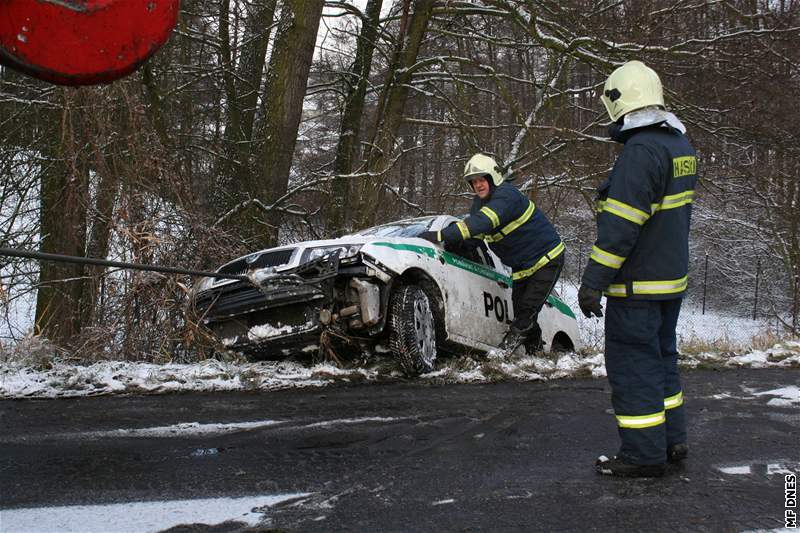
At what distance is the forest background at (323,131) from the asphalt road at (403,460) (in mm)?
2070

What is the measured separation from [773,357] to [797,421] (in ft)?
10.7

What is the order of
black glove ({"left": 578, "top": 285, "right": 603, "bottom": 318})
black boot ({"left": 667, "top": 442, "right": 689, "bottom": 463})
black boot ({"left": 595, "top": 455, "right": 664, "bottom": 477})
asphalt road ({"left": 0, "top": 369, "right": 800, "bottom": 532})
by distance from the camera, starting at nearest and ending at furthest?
asphalt road ({"left": 0, "top": 369, "right": 800, "bottom": 532}) < black boot ({"left": 595, "top": 455, "right": 664, "bottom": 477}) < black glove ({"left": 578, "top": 285, "right": 603, "bottom": 318}) < black boot ({"left": 667, "top": 442, "right": 689, "bottom": 463})

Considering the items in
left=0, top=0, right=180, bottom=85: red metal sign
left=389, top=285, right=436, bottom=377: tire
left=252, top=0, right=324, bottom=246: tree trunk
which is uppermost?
left=252, top=0, right=324, bottom=246: tree trunk

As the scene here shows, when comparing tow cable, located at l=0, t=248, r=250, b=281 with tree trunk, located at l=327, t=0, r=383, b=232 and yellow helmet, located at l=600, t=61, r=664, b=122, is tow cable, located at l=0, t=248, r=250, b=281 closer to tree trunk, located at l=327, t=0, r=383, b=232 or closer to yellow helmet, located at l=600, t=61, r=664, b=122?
yellow helmet, located at l=600, t=61, r=664, b=122

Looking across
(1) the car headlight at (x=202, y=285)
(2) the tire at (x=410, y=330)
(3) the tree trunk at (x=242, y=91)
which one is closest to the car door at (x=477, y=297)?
(2) the tire at (x=410, y=330)

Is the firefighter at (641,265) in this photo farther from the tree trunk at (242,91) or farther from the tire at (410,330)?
the tree trunk at (242,91)

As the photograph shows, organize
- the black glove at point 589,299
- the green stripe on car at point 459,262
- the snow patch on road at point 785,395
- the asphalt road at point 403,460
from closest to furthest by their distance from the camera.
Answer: the asphalt road at point 403,460 → the black glove at point 589,299 → the snow patch on road at point 785,395 → the green stripe on car at point 459,262

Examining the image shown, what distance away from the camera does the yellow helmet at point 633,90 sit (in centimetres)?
354

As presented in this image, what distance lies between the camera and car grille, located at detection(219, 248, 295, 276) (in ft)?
19.4

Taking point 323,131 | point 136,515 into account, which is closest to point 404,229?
point 136,515

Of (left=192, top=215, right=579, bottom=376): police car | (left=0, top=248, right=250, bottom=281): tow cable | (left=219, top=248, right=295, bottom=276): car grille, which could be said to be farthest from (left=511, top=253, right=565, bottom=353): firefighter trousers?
(left=0, top=248, right=250, bottom=281): tow cable

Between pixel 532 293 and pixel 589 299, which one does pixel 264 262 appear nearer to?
pixel 532 293

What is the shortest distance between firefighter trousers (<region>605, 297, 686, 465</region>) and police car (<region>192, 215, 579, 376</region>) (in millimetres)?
2546

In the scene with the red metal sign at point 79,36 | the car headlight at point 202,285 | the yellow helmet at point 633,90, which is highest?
the yellow helmet at point 633,90
